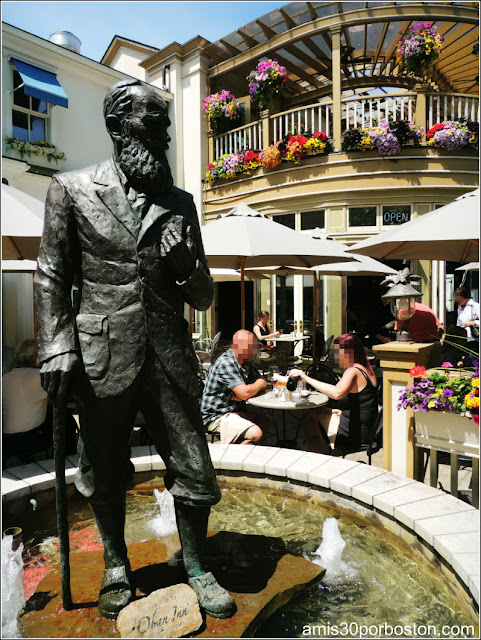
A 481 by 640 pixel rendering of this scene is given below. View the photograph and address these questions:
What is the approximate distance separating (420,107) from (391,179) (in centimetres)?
183

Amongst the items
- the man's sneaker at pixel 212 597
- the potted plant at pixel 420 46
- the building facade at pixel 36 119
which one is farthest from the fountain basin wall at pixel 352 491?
the potted plant at pixel 420 46

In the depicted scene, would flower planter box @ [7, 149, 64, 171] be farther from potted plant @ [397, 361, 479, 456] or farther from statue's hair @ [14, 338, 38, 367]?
potted plant @ [397, 361, 479, 456]

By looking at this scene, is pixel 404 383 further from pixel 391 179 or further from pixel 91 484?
pixel 391 179

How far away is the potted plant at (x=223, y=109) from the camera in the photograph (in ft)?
43.3

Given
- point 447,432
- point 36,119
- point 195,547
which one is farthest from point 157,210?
point 36,119

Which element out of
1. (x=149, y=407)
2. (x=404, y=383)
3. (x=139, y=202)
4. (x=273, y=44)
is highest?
(x=273, y=44)

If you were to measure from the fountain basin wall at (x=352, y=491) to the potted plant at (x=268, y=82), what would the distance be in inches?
426

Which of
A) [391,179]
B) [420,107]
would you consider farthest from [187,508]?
[420,107]

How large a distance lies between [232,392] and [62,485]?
271cm

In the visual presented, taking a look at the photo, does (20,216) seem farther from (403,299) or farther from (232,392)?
(403,299)

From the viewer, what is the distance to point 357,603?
2.18 m

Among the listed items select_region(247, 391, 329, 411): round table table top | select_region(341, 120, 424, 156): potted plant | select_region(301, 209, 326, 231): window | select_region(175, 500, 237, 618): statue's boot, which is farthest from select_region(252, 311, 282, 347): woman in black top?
select_region(175, 500, 237, 618): statue's boot

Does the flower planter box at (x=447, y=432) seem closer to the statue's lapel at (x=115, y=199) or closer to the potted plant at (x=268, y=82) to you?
the statue's lapel at (x=115, y=199)

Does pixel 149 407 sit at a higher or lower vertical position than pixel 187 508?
higher
